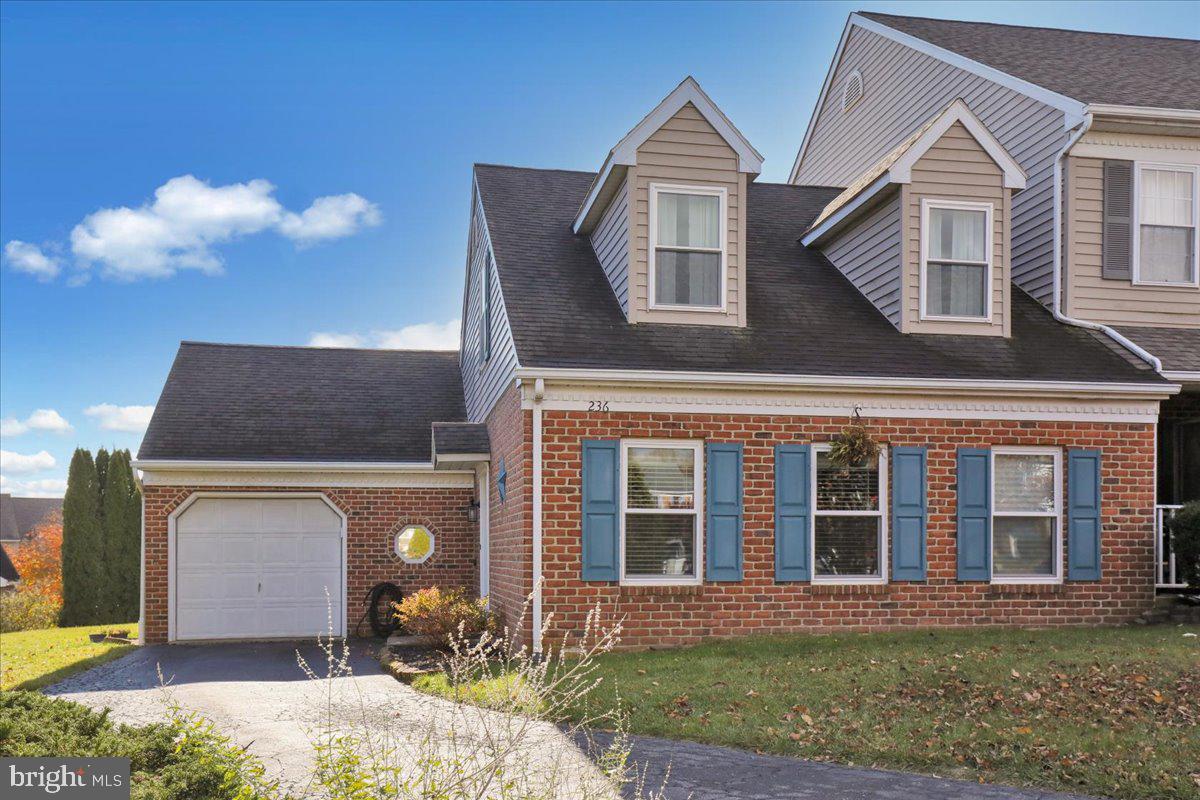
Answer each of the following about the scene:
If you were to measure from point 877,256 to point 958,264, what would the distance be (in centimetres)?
109

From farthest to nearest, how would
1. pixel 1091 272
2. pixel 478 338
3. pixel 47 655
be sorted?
pixel 478 338 < pixel 47 655 < pixel 1091 272

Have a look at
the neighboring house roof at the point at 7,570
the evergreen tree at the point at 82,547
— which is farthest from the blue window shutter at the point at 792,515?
the neighboring house roof at the point at 7,570

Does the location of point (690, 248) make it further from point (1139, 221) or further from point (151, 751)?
point (151, 751)

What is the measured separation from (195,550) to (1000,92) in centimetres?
1449

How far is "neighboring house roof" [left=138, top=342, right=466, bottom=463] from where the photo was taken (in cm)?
1725

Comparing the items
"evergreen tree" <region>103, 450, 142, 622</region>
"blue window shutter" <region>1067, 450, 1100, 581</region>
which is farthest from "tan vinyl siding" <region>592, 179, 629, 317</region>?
"evergreen tree" <region>103, 450, 142, 622</region>

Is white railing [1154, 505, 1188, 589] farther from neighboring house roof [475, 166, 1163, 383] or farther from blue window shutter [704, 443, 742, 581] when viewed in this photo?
blue window shutter [704, 443, 742, 581]

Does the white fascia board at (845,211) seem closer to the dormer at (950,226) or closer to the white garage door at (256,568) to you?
the dormer at (950,226)

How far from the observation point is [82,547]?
25672 millimetres

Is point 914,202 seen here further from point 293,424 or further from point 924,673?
point 293,424

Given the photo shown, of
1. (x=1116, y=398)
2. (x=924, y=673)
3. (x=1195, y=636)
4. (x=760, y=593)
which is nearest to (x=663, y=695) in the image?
(x=924, y=673)

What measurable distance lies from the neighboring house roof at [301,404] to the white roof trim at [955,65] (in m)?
9.33

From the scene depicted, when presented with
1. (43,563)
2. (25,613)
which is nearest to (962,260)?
(25,613)

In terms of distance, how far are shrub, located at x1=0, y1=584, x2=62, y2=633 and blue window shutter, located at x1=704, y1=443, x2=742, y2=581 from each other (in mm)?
19749
